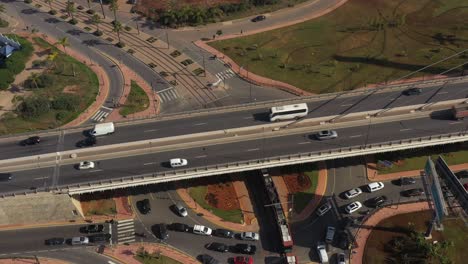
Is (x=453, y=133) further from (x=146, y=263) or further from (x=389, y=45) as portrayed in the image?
(x=146, y=263)

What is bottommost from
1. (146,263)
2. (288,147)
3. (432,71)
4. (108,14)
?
(146,263)

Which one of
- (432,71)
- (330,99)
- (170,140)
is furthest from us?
(432,71)

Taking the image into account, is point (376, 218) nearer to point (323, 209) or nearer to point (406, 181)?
point (323, 209)

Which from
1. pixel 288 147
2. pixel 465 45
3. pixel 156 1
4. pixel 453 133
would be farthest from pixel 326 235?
pixel 156 1

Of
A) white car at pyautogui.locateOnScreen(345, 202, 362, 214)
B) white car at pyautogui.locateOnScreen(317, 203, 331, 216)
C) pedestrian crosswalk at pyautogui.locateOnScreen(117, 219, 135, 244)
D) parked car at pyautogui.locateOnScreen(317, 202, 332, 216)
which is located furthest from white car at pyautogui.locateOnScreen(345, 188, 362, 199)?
pedestrian crosswalk at pyautogui.locateOnScreen(117, 219, 135, 244)

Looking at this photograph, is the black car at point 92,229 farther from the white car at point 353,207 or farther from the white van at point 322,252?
the white car at point 353,207

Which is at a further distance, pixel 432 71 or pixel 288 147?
pixel 432 71

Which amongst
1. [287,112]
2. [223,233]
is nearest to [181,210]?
[223,233]

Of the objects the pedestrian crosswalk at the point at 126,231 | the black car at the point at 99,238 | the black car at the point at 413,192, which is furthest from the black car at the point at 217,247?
the black car at the point at 413,192
